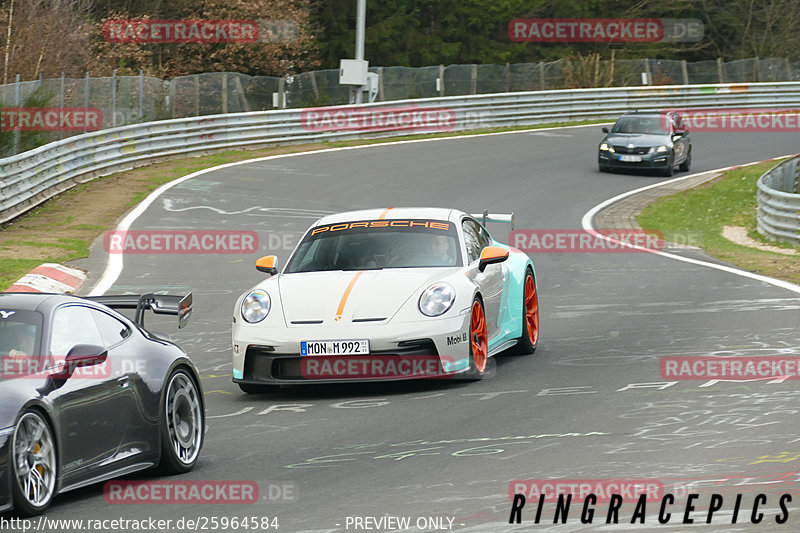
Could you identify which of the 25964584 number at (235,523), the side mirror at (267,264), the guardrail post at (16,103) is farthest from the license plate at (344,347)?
the guardrail post at (16,103)

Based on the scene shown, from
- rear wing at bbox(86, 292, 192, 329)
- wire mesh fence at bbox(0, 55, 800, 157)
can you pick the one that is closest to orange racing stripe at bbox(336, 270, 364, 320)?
rear wing at bbox(86, 292, 192, 329)

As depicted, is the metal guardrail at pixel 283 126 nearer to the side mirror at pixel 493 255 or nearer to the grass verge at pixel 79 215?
the grass verge at pixel 79 215

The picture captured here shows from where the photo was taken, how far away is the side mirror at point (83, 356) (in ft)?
22.6

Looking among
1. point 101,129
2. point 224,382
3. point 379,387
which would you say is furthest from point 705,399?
point 101,129

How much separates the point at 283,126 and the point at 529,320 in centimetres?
2434

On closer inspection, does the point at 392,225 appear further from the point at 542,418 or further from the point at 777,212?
the point at 777,212

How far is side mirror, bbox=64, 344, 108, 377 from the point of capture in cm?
688

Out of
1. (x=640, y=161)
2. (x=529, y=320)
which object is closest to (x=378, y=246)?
(x=529, y=320)

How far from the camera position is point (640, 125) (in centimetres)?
3416

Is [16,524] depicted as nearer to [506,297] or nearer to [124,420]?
[124,420]

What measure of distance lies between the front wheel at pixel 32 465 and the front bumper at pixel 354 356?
11.9 feet

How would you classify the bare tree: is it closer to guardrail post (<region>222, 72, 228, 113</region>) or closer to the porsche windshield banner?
guardrail post (<region>222, 72, 228, 113</region>)

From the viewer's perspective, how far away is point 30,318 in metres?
7.18

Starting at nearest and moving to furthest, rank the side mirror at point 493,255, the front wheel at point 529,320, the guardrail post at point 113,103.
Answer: the side mirror at point 493,255 → the front wheel at point 529,320 → the guardrail post at point 113,103
